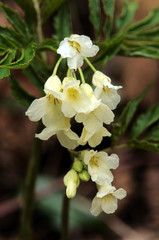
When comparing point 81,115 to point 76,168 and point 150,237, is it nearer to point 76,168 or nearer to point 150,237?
point 76,168

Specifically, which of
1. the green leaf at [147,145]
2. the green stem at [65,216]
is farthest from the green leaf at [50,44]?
the green stem at [65,216]

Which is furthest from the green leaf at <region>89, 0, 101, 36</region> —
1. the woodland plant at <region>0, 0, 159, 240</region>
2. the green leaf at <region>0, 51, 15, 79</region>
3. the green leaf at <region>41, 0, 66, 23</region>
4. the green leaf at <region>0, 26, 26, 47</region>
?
the green leaf at <region>0, 51, 15, 79</region>

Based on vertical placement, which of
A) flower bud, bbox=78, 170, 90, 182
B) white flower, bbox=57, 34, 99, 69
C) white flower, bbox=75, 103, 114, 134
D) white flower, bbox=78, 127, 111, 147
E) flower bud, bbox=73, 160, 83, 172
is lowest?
flower bud, bbox=78, 170, 90, 182

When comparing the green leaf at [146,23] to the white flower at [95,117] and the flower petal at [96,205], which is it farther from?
the flower petal at [96,205]

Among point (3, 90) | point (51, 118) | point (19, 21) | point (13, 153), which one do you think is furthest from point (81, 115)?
point (3, 90)

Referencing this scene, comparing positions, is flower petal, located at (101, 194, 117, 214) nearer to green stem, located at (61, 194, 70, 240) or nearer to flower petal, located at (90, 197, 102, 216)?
flower petal, located at (90, 197, 102, 216)

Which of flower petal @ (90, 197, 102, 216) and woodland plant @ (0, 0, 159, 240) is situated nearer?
woodland plant @ (0, 0, 159, 240)

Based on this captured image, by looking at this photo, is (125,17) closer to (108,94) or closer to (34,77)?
(34,77)
